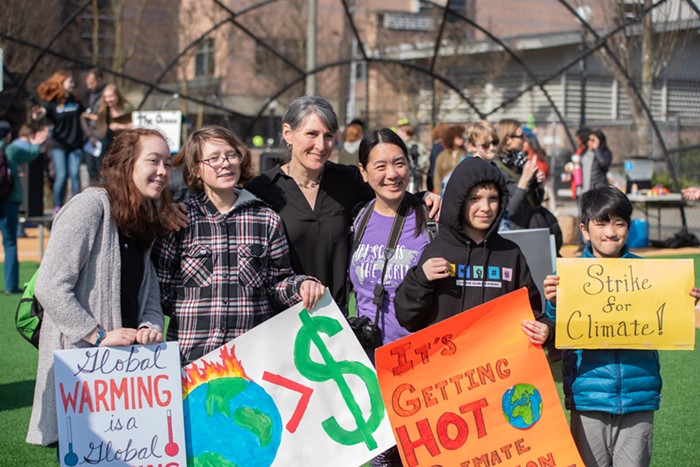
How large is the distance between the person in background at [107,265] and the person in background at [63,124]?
9939 millimetres

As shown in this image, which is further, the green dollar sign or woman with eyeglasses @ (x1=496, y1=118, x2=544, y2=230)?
woman with eyeglasses @ (x1=496, y1=118, x2=544, y2=230)

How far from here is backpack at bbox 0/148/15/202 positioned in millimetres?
10211

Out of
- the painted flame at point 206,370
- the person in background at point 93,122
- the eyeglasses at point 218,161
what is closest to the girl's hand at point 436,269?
the painted flame at point 206,370

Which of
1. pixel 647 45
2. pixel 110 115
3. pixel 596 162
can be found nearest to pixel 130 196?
pixel 110 115

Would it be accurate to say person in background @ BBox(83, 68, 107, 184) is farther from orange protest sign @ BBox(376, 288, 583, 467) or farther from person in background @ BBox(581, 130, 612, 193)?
orange protest sign @ BBox(376, 288, 583, 467)

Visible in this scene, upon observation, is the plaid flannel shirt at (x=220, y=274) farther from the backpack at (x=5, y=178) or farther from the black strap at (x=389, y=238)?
the backpack at (x=5, y=178)

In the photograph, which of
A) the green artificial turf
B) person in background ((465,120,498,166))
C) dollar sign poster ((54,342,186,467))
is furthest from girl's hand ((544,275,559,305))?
person in background ((465,120,498,166))

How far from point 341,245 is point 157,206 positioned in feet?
2.86

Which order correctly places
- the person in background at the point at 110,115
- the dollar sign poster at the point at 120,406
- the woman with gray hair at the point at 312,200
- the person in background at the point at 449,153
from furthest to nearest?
the person in background at the point at 110,115 → the person in background at the point at 449,153 → the woman with gray hair at the point at 312,200 → the dollar sign poster at the point at 120,406

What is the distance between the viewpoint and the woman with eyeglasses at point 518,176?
7.14 meters

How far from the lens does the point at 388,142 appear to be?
4129 mm

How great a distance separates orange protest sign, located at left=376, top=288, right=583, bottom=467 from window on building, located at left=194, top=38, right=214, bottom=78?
25.5 metres

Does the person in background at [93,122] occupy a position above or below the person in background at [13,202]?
above

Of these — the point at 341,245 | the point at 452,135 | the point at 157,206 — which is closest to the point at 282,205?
the point at 341,245
